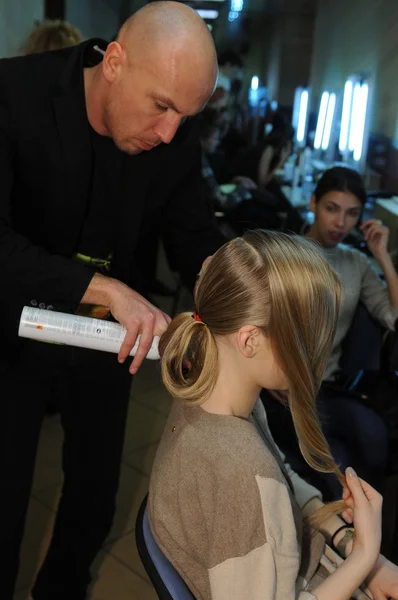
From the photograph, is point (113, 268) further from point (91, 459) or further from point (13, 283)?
point (91, 459)

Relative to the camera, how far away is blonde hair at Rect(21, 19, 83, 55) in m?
2.33

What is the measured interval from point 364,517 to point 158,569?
316mm

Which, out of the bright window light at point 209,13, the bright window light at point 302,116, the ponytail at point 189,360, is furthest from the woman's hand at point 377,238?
the bright window light at point 209,13

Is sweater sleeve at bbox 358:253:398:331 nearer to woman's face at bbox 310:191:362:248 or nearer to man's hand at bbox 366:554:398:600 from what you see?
woman's face at bbox 310:191:362:248

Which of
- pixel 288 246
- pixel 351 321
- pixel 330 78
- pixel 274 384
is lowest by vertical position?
pixel 351 321

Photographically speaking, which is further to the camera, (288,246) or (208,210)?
(208,210)

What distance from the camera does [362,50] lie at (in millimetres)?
3613

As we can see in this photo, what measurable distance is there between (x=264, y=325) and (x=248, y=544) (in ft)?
1.03

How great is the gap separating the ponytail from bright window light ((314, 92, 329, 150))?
9.87 ft

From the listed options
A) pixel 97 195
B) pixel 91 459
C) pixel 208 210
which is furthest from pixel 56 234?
pixel 91 459

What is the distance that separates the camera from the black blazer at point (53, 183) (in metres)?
1.31

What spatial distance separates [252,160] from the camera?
13.2 feet

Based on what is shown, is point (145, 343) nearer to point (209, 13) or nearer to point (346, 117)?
point (346, 117)

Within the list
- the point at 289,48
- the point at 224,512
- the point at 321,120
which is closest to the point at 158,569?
the point at 224,512
